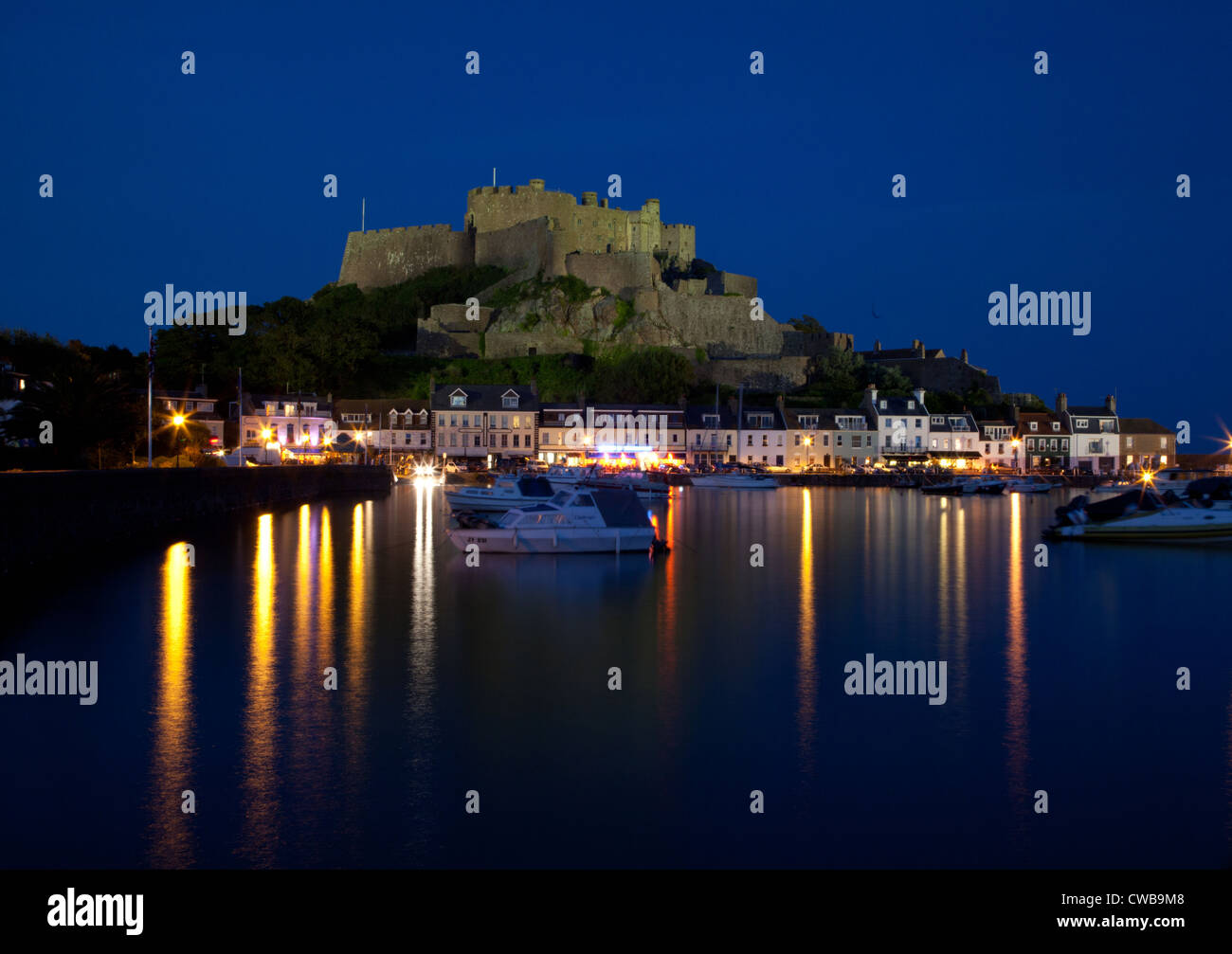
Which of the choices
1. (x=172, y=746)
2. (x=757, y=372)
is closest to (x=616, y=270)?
(x=757, y=372)

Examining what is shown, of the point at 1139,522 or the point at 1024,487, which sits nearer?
the point at 1139,522

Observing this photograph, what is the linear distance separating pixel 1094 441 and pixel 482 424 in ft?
161

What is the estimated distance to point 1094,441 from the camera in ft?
289

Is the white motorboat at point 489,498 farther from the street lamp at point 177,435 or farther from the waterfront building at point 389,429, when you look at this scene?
the waterfront building at point 389,429

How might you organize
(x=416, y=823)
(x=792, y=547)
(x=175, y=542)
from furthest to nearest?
(x=792, y=547)
(x=175, y=542)
(x=416, y=823)

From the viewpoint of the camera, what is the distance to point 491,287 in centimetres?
10100

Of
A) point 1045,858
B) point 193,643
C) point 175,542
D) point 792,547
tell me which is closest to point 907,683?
point 1045,858

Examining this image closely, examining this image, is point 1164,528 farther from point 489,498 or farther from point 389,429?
point 389,429

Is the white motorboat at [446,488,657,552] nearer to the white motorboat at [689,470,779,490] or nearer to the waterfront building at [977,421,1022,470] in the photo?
the white motorboat at [689,470,779,490]

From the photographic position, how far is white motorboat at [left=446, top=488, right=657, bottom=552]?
23.6 m

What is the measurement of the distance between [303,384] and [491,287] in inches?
824

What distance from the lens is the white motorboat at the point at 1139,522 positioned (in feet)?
96.1

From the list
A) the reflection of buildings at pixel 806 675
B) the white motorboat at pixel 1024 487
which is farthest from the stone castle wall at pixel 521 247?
the reflection of buildings at pixel 806 675
